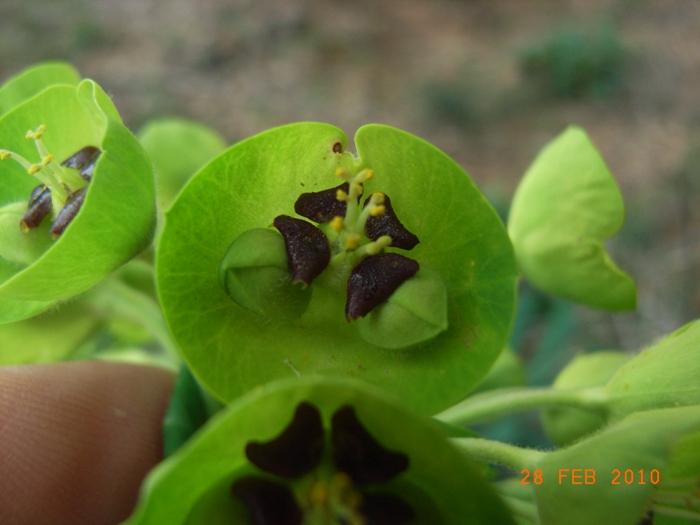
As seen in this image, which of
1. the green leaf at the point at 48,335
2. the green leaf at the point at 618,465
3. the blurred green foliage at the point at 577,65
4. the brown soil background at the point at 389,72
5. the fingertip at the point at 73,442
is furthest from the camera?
the blurred green foliage at the point at 577,65


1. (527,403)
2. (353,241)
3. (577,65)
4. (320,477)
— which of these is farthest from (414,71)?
(320,477)

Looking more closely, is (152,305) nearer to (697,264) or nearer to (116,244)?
(116,244)

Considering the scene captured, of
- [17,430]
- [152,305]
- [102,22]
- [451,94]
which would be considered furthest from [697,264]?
[102,22]

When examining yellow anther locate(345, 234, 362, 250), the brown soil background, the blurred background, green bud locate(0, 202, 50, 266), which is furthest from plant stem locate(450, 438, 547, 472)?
the blurred background

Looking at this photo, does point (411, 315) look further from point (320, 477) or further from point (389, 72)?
point (389, 72)

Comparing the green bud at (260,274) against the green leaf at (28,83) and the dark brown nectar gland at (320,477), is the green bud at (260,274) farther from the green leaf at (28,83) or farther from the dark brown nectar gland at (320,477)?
the green leaf at (28,83)
